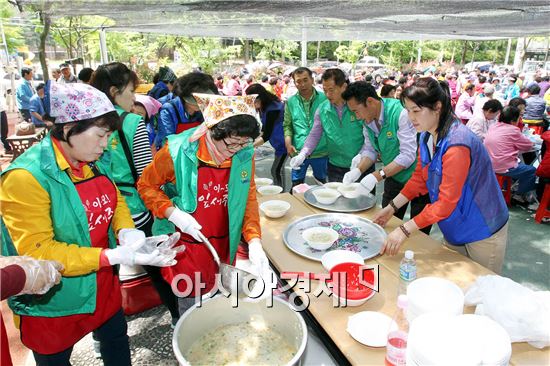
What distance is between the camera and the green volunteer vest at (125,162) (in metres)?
2.04

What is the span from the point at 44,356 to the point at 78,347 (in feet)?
3.52

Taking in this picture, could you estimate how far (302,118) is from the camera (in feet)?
13.3

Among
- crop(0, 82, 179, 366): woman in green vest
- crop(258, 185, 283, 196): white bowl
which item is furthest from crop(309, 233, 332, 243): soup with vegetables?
crop(258, 185, 283, 196): white bowl

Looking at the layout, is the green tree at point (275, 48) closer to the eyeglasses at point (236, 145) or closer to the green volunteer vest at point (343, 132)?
the green volunteer vest at point (343, 132)

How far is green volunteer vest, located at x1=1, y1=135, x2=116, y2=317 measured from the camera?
1.37 m

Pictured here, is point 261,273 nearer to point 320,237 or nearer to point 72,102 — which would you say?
point 320,237

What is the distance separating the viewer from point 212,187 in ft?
5.93

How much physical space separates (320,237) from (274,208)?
21.1 inches

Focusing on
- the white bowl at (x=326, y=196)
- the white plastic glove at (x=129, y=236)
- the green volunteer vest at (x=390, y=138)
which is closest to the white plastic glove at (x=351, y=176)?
the white bowl at (x=326, y=196)

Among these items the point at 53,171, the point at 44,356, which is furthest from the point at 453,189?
the point at 44,356

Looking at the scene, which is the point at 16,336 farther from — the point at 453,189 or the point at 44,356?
the point at 453,189

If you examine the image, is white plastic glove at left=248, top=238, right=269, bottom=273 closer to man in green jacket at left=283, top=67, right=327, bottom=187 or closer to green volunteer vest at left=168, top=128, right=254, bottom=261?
green volunteer vest at left=168, top=128, right=254, bottom=261

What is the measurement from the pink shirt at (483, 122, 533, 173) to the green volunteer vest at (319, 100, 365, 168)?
2.05m

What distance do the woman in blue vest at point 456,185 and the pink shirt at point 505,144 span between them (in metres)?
2.92
